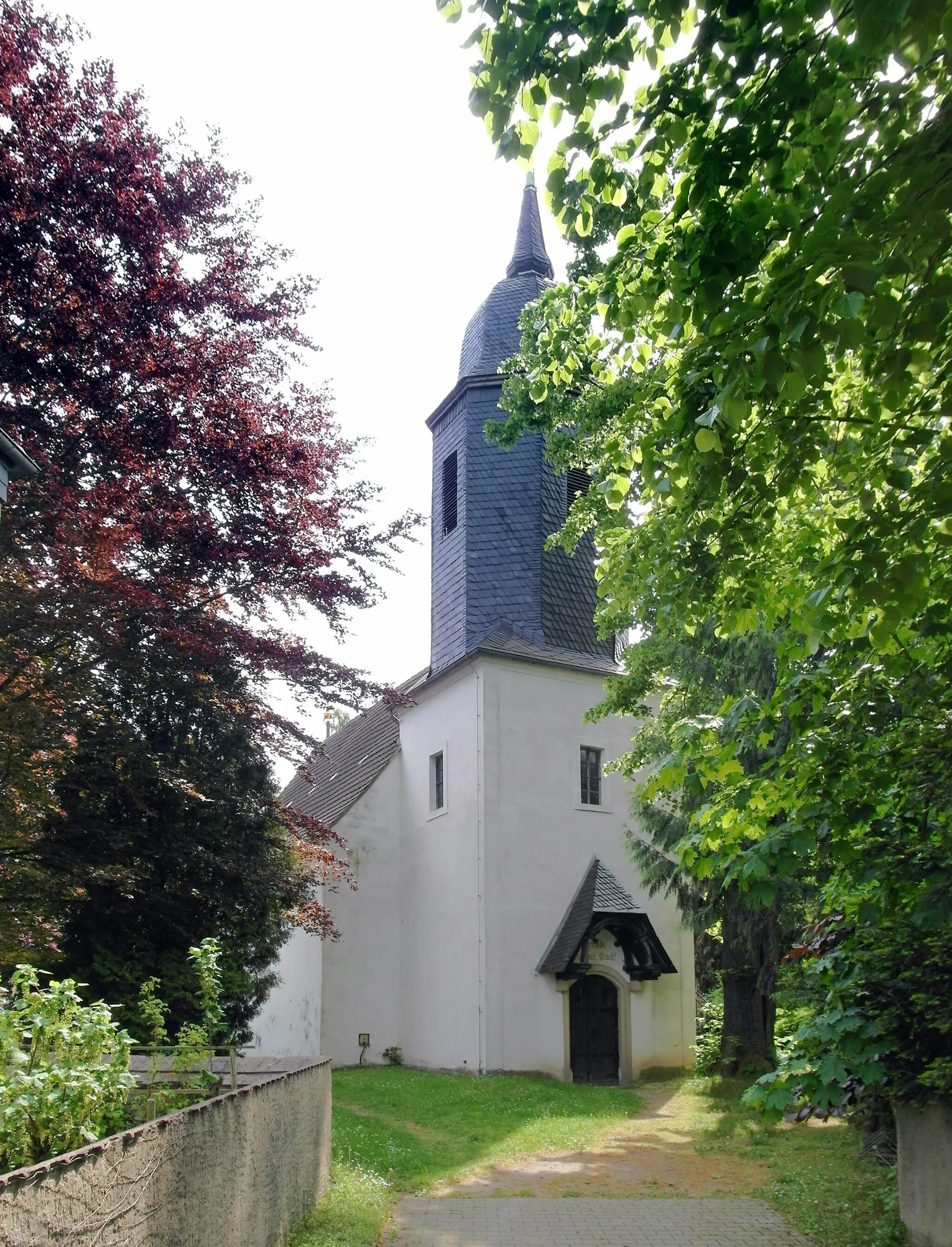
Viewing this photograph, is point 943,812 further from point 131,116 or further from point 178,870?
point 131,116

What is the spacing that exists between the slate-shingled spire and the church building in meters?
0.08

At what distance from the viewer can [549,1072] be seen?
1967 centimetres

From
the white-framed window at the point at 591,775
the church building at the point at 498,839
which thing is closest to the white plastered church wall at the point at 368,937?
the church building at the point at 498,839

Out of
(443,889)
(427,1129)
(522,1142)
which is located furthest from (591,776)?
(522,1142)

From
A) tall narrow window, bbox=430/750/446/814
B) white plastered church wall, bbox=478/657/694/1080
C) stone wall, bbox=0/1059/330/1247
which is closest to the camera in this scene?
stone wall, bbox=0/1059/330/1247

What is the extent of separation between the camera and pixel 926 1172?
6.59m

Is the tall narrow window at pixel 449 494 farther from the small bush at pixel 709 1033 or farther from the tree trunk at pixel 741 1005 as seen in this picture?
the small bush at pixel 709 1033

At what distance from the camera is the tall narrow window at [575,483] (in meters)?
22.9

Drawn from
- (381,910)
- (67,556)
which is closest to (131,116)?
(67,556)

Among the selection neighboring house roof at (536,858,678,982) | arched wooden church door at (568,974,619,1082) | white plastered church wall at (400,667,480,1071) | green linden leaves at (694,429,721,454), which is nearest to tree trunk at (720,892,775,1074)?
neighboring house roof at (536,858,678,982)

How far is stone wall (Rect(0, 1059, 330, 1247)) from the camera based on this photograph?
3180mm

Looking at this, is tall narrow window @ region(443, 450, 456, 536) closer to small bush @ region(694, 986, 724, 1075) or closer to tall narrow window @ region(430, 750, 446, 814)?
tall narrow window @ region(430, 750, 446, 814)

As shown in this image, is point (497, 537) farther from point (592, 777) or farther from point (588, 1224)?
point (588, 1224)

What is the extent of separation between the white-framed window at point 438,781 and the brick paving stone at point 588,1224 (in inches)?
507
